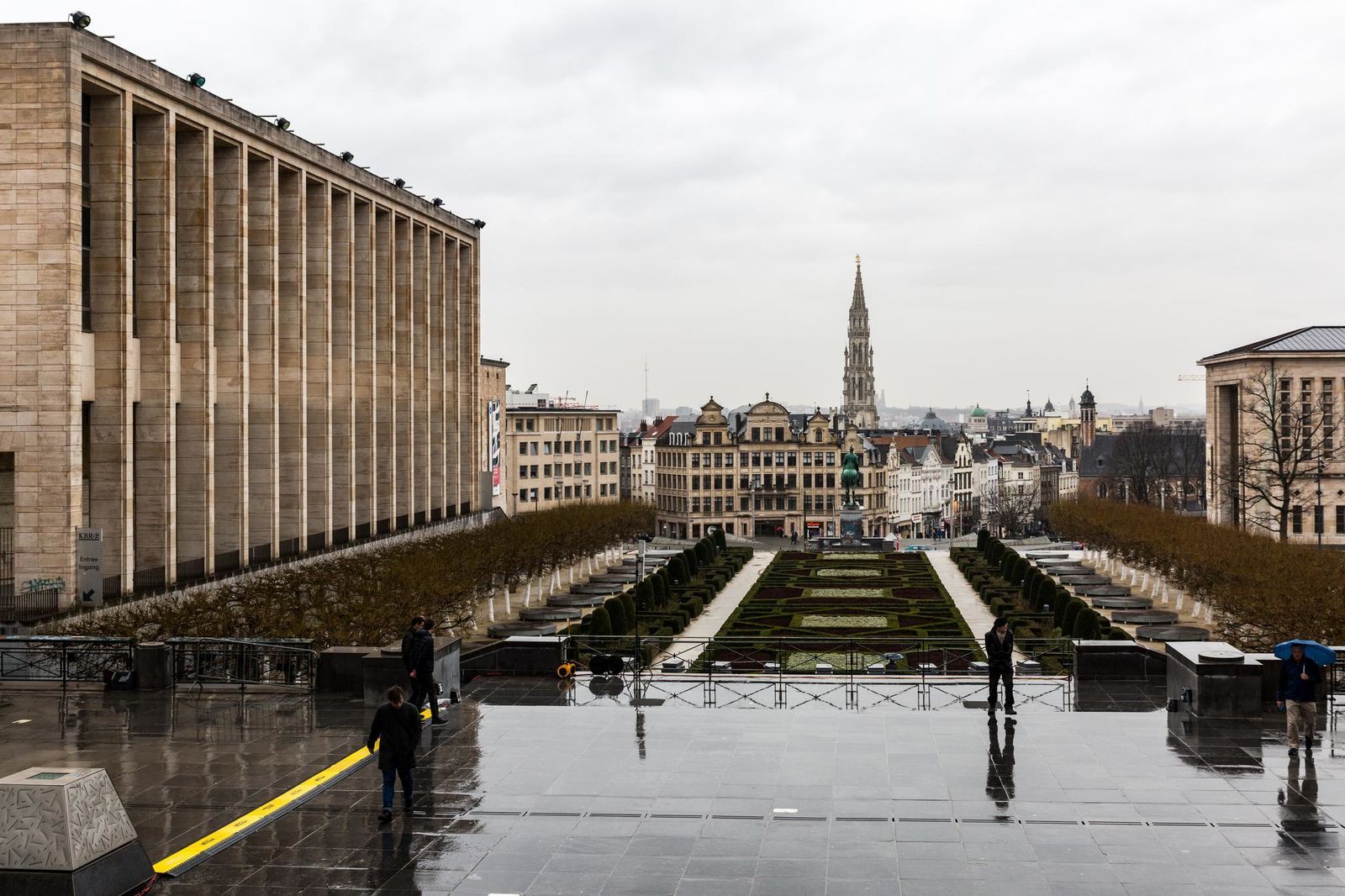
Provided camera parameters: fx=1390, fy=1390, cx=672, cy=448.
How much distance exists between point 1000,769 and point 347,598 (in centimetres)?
2392

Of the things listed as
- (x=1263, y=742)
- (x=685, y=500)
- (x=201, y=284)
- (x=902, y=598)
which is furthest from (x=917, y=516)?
(x=1263, y=742)

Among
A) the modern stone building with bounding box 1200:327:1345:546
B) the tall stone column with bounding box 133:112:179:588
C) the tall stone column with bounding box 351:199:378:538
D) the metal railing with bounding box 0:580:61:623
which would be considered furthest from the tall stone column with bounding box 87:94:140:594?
the modern stone building with bounding box 1200:327:1345:546

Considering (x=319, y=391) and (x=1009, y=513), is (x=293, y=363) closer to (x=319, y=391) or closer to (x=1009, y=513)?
(x=319, y=391)

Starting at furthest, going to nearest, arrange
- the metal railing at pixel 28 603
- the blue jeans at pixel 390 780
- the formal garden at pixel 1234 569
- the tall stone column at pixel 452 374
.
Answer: the tall stone column at pixel 452 374
the metal railing at pixel 28 603
the formal garden at pixel 1234 569
the blue jeans at pixel 390 780

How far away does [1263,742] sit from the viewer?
21156 mm

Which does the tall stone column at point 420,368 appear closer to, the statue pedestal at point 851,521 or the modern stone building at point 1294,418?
the statue pedestal at point 851,521

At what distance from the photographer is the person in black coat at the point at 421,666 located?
22391mm

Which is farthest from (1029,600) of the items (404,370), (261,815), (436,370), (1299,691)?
(261,815)

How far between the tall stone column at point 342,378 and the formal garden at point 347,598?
16.0ft

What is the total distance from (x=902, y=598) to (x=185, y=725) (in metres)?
51.6

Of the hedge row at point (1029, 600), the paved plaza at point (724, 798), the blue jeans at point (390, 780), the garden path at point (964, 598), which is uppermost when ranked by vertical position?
the blue jeans at point (390, 780)

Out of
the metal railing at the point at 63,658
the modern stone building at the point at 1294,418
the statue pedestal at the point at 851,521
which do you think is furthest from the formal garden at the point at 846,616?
the modern stone building at the point at 1294,418

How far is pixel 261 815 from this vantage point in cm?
1752

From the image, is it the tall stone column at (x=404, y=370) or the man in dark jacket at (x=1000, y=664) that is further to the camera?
the tall stone column at (x=404, y=370)
